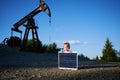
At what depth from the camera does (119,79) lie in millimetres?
5914

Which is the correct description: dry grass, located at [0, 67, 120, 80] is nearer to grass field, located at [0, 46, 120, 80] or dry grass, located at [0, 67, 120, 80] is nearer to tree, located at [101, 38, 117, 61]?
grass field, located at [0, 46, 120, 80]

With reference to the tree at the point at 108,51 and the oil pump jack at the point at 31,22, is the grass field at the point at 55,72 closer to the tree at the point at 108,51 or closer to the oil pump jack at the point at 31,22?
the oil pump jack at the point at 31,22

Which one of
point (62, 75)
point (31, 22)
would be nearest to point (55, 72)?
point (62, 75)

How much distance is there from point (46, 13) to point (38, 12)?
118cm

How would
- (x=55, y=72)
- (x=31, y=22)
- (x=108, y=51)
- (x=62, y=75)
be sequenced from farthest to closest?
1. (x=108, y=51)
2. (x=31, y=22)
3. (x=55, y=72)
4. (x=62, y=75)

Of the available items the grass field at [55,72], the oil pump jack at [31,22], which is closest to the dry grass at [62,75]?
the grass field at [55,72]

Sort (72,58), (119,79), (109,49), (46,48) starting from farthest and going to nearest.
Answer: (109,49) < (46,48) < (72,58) < (119,79)

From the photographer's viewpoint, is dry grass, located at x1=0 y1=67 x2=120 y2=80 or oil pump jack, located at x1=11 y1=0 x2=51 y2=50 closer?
dry grass, located at x1=0 y1=67 x2=120 y2=80

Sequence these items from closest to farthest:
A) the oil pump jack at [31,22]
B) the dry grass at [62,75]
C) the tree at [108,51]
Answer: the dry grass at [62,75]
the oil pump jack at [31,22]
the tree at [108,51]

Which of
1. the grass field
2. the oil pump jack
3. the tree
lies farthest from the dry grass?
the tree

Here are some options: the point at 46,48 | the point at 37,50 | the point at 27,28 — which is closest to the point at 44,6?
the point at 27,28

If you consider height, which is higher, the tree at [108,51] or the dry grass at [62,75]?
the tree at [108,51]

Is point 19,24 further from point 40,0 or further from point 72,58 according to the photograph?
point 72,58

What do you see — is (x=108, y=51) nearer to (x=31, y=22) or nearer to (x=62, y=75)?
(x=31, y=22)
